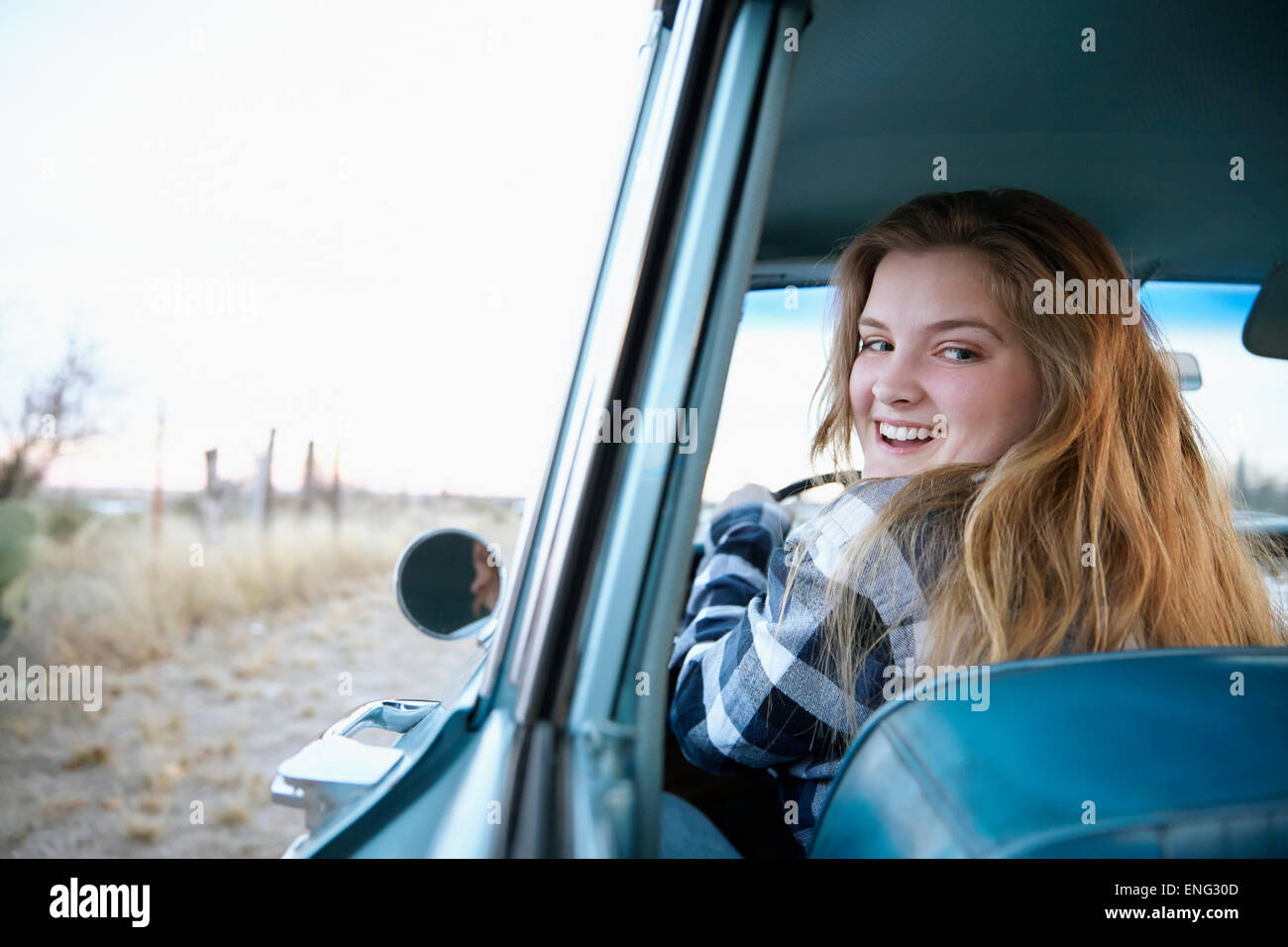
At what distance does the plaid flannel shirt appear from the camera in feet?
3.61

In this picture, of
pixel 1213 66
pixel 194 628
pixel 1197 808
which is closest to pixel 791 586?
pixel 1197 808

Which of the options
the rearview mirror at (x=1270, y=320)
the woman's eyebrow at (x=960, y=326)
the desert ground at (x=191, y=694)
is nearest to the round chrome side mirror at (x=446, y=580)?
the woman's eyebrow at (x=960, y=326)

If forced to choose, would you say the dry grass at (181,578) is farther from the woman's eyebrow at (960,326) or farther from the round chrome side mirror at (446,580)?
the woman's eyebrow at (960,326)

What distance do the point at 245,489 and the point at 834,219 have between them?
370 centimetres

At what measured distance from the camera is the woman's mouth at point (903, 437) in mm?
1406

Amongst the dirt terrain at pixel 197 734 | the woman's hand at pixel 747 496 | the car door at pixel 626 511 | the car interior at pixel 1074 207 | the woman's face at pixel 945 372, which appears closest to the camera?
the car interior at pixel 1074 207

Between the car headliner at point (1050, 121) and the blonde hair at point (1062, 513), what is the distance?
13.2 inches

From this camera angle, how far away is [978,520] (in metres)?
1.11

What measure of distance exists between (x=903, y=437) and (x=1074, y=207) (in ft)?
4.20

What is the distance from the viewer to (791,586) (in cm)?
114

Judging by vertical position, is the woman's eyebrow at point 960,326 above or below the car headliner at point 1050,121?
below

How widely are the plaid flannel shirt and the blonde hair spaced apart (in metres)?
0.02

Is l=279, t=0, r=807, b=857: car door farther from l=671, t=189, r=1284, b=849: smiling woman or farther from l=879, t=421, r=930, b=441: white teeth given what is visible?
l=879, t=421, r=930, b=441: white teeth
